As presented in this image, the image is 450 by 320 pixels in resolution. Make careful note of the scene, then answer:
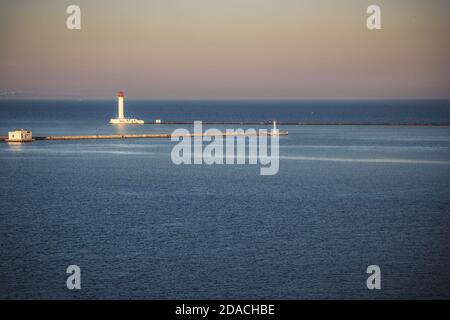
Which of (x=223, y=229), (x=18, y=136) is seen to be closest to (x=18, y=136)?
(x=18, y=136)

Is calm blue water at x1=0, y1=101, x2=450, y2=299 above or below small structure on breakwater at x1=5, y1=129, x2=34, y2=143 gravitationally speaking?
below

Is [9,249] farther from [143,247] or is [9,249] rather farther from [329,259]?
[329,259]

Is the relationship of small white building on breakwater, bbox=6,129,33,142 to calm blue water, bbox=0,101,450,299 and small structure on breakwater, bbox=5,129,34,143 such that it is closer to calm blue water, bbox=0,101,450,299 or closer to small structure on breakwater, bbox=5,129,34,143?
small structure on breakwater, bbox=5,129,34,143

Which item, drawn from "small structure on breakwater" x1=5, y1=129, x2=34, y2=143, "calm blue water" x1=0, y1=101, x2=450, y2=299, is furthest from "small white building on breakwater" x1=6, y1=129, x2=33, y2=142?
"calm blue water" x1=0, y1=101, x2=450, y2=299

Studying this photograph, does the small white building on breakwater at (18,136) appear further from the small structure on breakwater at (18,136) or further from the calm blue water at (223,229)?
the calm blue water at (223,229)

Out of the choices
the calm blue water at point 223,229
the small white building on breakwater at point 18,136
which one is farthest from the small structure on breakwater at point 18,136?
the calm blue water at point 223,229

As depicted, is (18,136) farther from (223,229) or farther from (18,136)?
(223,229)

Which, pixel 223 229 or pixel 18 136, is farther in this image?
pixel 18 136

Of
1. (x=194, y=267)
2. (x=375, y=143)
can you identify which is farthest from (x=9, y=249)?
(x=375, y=143)
